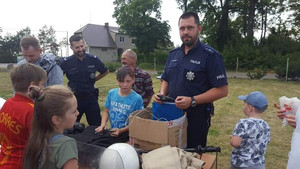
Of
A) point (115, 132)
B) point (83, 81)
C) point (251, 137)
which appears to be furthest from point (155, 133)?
point (83, 81)

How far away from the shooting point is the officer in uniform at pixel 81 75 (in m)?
4.01

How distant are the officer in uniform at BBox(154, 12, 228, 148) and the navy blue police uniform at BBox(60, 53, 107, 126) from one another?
1830mm

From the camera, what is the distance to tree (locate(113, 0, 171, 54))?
37688 mm

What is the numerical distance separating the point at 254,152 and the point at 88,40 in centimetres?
4494

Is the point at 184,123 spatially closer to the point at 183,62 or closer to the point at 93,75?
the point at 183,62

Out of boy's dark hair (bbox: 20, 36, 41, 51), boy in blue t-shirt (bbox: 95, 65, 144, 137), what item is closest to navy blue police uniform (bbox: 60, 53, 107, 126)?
boy's dark hair (bbox: 20, 36, 41, 51)

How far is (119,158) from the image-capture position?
1.74 meters

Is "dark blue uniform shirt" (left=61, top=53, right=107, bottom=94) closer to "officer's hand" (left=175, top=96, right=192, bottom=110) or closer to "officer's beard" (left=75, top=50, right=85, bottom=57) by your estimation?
"officer's beard" (left=75, top=50, right=85, bottom=57)

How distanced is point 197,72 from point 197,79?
0.07 metres

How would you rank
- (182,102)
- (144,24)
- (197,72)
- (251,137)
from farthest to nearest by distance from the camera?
1. (144,24)
2. (197,72)
3. (251,137)
4. (182,102)

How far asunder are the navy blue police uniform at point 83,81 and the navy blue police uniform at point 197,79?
1.83m

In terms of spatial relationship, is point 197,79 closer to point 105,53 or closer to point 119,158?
point 119,158

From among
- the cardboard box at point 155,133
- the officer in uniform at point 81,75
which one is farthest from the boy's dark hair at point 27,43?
the cardboard box at point 155,133

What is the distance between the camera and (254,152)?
2.48 m
